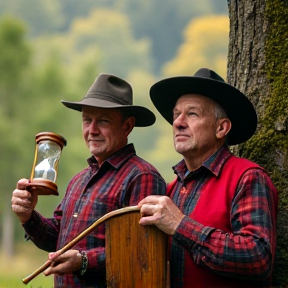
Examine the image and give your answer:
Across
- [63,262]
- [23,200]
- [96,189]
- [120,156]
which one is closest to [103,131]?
[120,156]

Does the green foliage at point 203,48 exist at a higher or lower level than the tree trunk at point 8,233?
higher

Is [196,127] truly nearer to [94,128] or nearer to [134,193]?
[134,193]

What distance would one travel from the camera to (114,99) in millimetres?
5000

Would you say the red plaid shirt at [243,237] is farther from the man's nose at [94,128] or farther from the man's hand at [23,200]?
the man's hand at [23,200]

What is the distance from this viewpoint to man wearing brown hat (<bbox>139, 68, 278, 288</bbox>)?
4078mm

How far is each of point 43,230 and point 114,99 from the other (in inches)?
38.3

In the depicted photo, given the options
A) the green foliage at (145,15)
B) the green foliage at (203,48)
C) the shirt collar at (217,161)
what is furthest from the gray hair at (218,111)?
the green foliage at (145,15)

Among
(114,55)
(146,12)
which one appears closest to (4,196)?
(114,55)

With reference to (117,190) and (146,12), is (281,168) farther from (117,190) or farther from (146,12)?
(146,12)

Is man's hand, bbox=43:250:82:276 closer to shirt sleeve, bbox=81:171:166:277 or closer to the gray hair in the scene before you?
shirt sleeve, bbox=81:171:166:277

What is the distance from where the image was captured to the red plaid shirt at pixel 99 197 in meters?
4.63

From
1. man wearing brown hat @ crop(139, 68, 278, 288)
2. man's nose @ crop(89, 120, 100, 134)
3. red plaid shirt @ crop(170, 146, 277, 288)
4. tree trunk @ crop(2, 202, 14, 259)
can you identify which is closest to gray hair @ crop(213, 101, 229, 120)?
man wearing brown hat @ crop(139, 68, 278, 288)

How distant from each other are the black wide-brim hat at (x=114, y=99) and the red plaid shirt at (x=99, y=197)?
0.78ft

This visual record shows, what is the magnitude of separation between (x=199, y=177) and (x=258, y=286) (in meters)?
0.71
